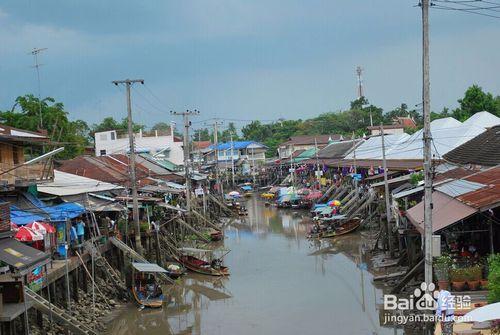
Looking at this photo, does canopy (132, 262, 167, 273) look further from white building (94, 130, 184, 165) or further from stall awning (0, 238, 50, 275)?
white building (94, 130, 184, 165)

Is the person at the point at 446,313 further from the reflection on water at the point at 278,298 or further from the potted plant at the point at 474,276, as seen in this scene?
the reflection on water at the point at 278,298

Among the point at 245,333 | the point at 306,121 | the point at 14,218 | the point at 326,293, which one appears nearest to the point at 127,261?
the point at 14,218

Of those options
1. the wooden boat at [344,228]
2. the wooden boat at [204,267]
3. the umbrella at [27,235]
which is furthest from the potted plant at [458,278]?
the wooden boat at [344,228]

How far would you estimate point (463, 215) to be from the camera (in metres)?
16.6

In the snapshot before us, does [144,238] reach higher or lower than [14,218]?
lower

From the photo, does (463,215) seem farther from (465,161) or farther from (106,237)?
(106,237)

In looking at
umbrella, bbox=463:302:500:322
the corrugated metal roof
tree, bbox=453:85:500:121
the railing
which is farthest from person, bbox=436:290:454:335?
tree, bbox=453:85:500:121

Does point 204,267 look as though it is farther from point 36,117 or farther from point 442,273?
point 36,117

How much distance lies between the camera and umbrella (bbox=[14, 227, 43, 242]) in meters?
18.6

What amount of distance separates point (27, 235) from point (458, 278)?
13.4 metres

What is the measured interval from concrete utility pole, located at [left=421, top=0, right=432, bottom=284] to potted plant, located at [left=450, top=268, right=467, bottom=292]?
2.02 m

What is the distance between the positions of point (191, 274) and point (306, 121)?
87660mm

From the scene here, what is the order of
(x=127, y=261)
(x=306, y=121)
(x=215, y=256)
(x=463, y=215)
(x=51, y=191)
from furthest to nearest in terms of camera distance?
(x=306, y=121) < (x=215, y=256) < (x=51, y=191) < (x=127, y=261) < (x=463, y=215)

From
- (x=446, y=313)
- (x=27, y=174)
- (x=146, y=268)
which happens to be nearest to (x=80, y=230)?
(x=27, y=174)
